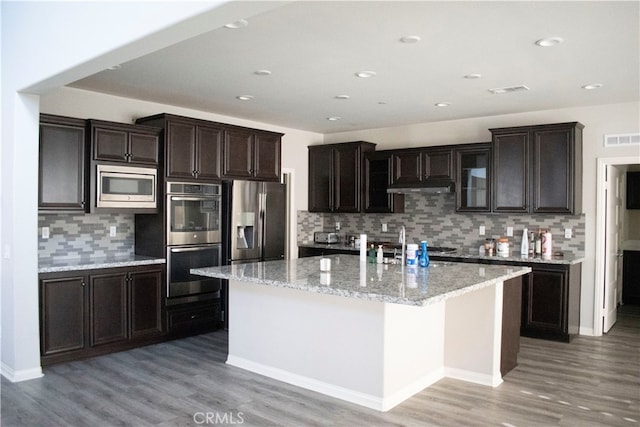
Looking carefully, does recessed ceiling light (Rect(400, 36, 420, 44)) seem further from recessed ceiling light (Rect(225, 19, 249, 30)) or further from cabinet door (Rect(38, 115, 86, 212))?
cabinet door (Rect(38, 115, 86, 212))

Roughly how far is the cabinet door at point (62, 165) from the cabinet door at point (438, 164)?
4.19 m

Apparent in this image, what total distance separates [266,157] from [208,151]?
3.07 ft

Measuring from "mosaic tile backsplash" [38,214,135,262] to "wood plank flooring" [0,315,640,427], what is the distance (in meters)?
1.19

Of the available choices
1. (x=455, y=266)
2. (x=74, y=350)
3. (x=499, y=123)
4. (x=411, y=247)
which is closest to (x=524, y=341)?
(x=455, y=266)

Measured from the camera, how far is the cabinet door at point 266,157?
21.0 feet

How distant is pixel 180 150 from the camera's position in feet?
18.2

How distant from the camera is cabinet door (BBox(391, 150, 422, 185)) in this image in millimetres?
6918

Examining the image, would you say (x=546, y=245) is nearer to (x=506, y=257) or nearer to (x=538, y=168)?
(x=506, y=257)

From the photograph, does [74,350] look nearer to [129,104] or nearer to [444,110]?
[129,104]

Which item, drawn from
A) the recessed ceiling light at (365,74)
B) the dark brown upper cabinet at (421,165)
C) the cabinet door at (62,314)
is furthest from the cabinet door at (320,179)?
the cabinet door at (62,314)

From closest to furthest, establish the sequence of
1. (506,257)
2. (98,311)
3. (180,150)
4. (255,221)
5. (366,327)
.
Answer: (366,327) < (98,311) < (180,150) < (506,257) < (255,221)

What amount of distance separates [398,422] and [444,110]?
4.08 meters

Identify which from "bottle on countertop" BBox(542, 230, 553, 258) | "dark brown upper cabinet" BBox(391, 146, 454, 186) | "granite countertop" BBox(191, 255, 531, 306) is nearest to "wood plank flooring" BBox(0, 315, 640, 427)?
"granite countertop" BBox(191, 255, 531, 306)

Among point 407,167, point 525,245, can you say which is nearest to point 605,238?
point 525,245
